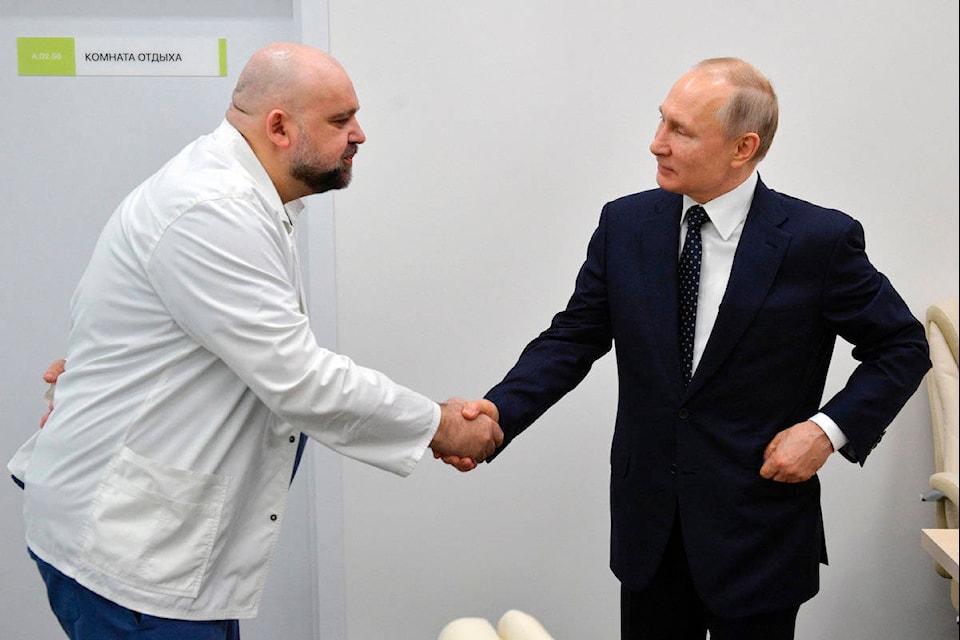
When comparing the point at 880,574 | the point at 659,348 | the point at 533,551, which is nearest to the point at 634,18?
the point at 659,348

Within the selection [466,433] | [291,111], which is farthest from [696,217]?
[291,111]

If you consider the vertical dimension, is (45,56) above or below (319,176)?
above

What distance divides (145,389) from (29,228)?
4.73 feet

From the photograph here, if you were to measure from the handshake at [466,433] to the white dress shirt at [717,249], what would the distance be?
→ 0.48 meters

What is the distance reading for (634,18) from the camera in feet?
9.81

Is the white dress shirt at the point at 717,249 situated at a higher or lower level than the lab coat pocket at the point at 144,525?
higher

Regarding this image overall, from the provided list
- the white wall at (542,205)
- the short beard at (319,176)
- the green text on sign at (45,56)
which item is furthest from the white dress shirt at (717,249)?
the green text on sign at (45,56)

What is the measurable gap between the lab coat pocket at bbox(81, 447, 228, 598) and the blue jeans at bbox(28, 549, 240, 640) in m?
0.06

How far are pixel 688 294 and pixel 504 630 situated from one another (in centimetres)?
73

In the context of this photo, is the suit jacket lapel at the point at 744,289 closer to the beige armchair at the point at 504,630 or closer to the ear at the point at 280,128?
the beige armchair at the point at 504,630

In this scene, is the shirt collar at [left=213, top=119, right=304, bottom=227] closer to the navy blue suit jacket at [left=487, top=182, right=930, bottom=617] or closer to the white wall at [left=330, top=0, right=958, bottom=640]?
the navy blue suit jacket at [left=487, top=182, right=930, bottom=617]

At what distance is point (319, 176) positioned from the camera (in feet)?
6.79

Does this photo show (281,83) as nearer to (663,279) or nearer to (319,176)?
(319,176)

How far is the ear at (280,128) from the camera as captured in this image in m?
2.00
